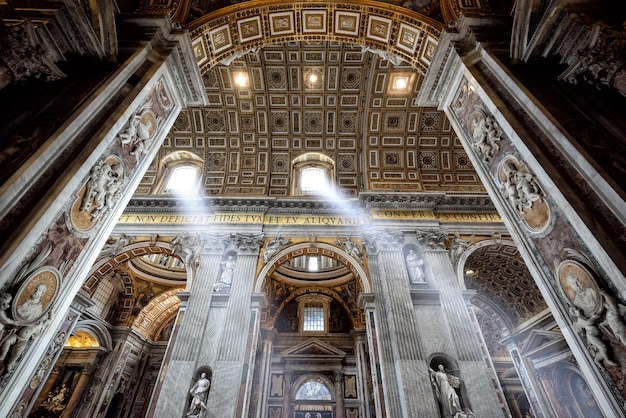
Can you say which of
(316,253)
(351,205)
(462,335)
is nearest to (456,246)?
(462,335)

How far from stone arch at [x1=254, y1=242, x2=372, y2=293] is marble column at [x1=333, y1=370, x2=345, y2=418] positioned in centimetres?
574

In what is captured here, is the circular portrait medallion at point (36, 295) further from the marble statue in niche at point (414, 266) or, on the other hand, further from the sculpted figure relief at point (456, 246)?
the sculpted figure relief at point (456, 246)

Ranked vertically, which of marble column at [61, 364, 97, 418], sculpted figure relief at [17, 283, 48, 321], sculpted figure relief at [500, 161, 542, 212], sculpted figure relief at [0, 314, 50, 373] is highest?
sculpted figure relief at [500, 161, 542, 212]

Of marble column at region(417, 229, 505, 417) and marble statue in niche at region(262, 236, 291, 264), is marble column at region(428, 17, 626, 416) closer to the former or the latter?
marble column at region(417, 229, 505, 417)

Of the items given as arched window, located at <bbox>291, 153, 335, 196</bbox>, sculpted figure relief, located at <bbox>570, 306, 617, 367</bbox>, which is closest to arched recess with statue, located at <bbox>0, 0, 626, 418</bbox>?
sculpted figure relief, located at <bbox>570, 306, 617, 367</bbox>

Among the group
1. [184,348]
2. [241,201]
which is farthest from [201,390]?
[241,201]

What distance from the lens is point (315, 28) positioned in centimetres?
852

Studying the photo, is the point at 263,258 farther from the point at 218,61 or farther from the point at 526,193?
the point at 526,193

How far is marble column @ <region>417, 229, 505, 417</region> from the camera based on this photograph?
807 centimetres

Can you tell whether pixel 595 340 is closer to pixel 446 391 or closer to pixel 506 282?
pixel 446 391

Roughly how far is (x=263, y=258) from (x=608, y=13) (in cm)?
1021

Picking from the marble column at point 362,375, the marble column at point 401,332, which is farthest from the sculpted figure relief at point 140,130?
the marble column at point 362,375

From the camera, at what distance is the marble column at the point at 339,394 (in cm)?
1330

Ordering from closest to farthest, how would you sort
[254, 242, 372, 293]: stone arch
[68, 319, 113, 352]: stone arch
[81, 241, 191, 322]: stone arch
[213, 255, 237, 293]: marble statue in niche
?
[213, 255, 237, 293]: marble statue in niche
[254, 242, 372, 293]: stone arch
[81, 241, 191, 322]: stone arch
[68, 319, 113, 352]: stone arch
